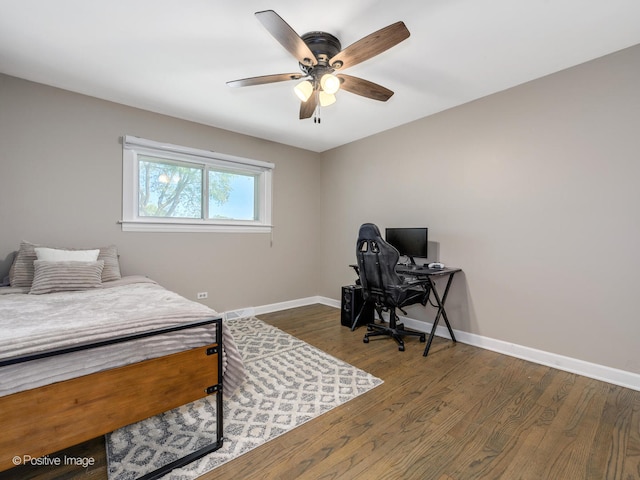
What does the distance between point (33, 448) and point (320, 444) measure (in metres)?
1.24

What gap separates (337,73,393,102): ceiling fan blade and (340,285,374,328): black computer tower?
219cm

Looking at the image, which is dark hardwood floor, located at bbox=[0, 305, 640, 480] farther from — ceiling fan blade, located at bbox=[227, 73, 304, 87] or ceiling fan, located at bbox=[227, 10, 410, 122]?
ceiling fan blade, located at bbox=[227, 73, 304, 87]

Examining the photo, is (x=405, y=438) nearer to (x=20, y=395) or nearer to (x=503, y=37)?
(x=20, y=395)

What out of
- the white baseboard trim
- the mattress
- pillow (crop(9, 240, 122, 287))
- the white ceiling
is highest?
the white ceiling

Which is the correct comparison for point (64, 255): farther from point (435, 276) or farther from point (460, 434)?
point (435, 276)

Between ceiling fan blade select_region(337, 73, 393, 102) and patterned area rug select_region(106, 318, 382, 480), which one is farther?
ceiling fan blade select_region(337, 73, 393, 102)

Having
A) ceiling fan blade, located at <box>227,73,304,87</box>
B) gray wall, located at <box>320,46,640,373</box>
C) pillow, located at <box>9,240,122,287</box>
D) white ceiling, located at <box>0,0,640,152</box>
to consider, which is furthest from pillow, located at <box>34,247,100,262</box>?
gray wall, located at <box>320,46,640,373</box>

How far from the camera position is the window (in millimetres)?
3189

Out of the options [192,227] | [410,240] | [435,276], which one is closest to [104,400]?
[192,227]

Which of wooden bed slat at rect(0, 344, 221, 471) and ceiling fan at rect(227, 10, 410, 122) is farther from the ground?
ceiling fan at rect(227, 10, 410, 122)

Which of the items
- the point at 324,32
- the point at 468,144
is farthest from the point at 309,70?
the point at 468,144

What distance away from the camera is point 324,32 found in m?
1.97

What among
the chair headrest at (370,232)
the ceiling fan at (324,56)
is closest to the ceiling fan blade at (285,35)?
the ceiling fan at (324,56)

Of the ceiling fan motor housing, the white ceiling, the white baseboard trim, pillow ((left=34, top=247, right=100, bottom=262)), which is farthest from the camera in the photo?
pillow ((left=34, top=247, right=100, bottom=262))
